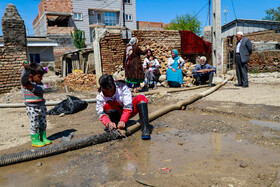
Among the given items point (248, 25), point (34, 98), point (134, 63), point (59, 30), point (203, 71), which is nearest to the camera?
point (34, 98)

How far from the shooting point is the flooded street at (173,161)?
1826 millimetres

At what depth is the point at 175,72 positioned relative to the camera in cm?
828

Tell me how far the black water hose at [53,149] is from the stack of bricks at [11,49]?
791 centimetres

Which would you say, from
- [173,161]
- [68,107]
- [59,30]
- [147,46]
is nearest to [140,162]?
[173,161]

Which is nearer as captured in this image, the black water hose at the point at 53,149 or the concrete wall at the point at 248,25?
the black water hose at the point at 53,149

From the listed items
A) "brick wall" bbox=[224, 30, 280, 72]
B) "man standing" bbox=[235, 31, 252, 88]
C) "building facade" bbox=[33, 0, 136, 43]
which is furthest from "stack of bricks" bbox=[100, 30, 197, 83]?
"building facade" bbox=[33, 0, 136, 43]

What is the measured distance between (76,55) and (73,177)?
16.1 m

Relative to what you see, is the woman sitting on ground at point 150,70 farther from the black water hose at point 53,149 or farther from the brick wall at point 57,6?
the brick wall at point 57,6

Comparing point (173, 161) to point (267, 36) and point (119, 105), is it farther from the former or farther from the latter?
point (267, 36)

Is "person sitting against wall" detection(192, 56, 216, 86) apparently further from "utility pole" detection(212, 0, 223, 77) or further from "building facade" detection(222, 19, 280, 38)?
"building facade" detection(222, 19, 280, 38)

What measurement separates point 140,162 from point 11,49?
29.6 feet

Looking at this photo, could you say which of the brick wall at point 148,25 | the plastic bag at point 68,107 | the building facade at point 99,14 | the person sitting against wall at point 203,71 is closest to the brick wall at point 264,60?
the person sitting against wall at point 203,71

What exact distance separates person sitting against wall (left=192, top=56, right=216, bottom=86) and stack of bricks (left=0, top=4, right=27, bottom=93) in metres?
7.31

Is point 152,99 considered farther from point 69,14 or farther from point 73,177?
point 69,14
